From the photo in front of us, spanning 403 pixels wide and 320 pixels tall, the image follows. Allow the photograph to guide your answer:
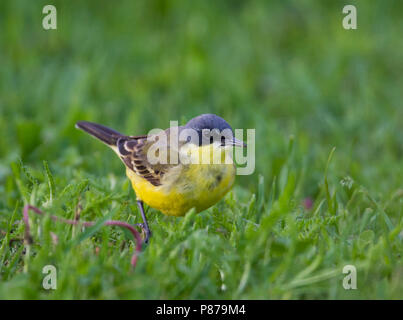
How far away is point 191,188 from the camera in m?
4.41

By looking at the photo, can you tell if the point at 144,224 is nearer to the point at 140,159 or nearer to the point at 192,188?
the point at 192,188

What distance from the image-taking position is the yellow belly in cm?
438

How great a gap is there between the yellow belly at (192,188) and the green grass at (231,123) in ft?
0.51

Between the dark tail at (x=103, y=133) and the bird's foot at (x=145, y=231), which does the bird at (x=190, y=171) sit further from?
the dark tail at (x=103, y=133)

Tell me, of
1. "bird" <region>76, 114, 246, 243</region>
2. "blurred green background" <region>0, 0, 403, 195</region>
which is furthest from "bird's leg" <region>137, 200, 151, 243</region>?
"blurred green background" <region>0, 0, 403, 195</region>

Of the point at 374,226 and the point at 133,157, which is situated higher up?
the point at 133,157

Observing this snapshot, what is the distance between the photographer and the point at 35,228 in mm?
3900

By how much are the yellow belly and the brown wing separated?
0.45 ft

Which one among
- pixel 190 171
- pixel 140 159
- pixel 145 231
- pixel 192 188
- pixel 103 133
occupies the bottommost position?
pixel 145 231

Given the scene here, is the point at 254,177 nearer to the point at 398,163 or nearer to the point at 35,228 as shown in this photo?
the point at 398,163

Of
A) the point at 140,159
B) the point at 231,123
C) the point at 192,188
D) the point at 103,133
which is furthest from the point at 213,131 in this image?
the point at 231,123

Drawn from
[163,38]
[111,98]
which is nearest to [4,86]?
[111,98]

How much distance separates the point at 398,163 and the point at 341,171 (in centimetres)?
105

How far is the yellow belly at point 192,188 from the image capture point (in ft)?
14.4
